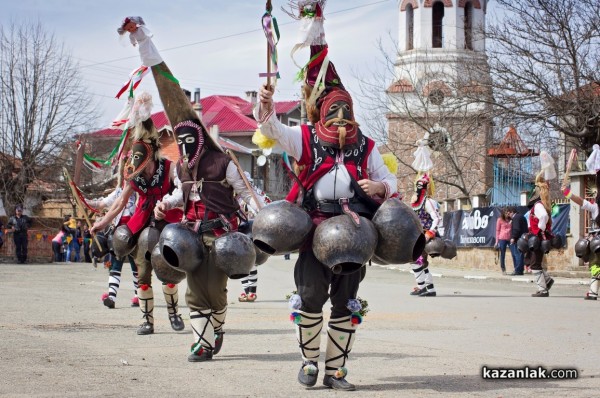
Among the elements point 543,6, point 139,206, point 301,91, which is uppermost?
point 543,6

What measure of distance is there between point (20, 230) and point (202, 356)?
26.1m

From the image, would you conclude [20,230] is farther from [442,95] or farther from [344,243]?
[344,243]

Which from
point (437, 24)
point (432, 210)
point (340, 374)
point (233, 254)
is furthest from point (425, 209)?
point (437, 24)

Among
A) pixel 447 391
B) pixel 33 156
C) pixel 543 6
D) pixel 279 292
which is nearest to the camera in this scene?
pixel 447 391

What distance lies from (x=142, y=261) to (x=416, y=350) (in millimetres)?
3085

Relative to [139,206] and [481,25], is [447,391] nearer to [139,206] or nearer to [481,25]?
[139,206]

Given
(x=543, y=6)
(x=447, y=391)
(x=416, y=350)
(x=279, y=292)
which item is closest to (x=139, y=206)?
(x=416, y=350)

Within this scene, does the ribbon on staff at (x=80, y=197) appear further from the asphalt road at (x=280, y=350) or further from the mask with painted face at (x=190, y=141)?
the mask with painted face at (x=190, y=141)

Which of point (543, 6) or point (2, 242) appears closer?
point (543, 6)

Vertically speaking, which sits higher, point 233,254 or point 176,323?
point 233,254

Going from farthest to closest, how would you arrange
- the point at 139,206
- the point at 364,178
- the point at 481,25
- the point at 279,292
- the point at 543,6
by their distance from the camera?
the point at 481,25 < the point at 543,6 < the point at 279,292 < the point at 139,206 < the point at 364,178

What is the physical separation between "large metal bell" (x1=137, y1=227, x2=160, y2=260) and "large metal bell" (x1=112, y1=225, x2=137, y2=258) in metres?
0.27

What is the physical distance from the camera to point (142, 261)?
10578 millimetres

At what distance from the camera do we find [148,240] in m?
10.1
